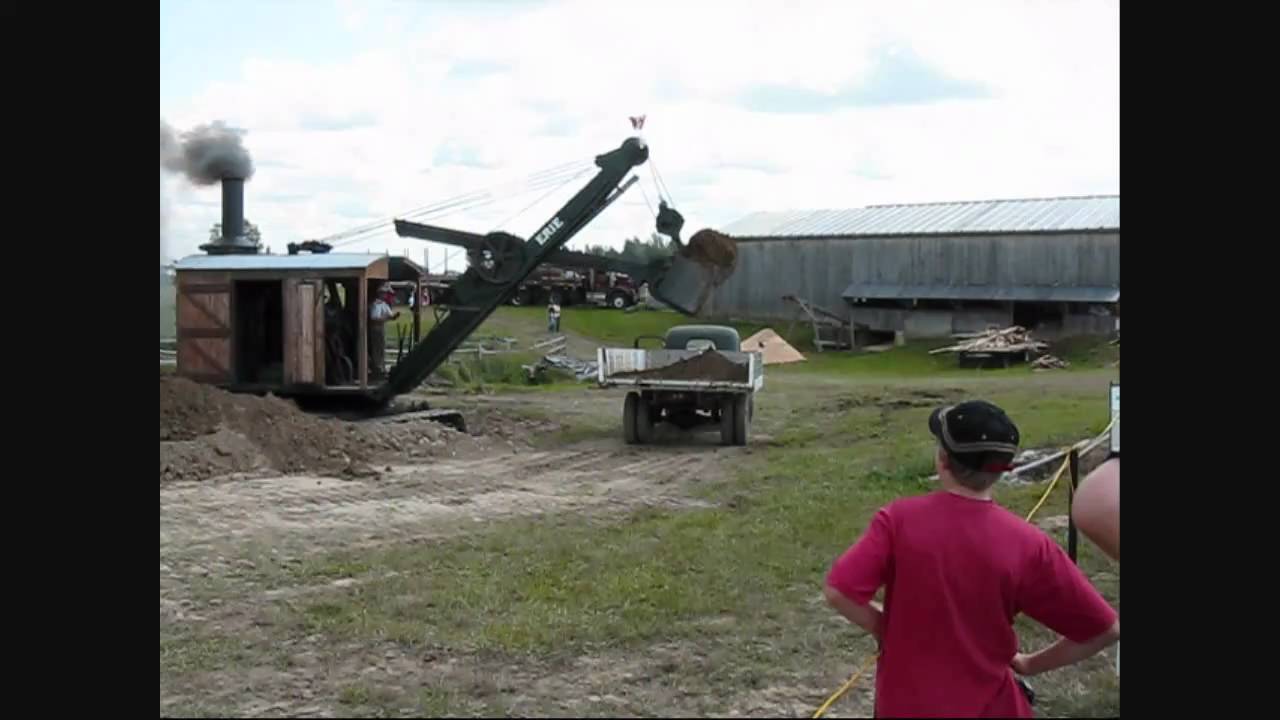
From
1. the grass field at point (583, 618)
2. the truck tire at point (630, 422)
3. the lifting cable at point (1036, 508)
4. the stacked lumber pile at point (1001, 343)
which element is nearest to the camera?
the lifting cable at point (1036, 508)

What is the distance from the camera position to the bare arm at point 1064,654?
3.67 m

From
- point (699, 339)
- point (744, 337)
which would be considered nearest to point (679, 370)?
point (699, 339)

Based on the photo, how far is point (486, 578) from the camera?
8711mm

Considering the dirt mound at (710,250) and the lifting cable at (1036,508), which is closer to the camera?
the lifting cable at (1036,508)

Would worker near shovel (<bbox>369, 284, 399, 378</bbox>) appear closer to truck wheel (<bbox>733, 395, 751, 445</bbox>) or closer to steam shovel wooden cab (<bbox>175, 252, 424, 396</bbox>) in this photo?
steam shovel wooden cab (<bbox>175, 252, 424, 396</bbox>)

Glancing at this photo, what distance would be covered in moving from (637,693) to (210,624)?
2981 mm

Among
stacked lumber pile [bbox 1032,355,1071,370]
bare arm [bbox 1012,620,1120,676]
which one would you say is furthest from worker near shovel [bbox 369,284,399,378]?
stacked lumber pile [bbox 1032,355,1071,370]

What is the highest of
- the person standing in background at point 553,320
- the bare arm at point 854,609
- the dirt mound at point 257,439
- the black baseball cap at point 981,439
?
the person standing in background at point 553,320

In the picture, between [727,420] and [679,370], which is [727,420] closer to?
[727,420]

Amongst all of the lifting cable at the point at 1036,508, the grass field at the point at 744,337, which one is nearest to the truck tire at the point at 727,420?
the lifting cable at the point at 1036,508

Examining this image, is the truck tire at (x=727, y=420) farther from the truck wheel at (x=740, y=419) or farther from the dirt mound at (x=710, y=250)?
the dirt mound at (x=710, y=250)

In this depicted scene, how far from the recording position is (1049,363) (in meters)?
31.4

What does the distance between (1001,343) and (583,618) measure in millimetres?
27205

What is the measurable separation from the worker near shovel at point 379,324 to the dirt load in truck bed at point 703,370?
374 centimetres
